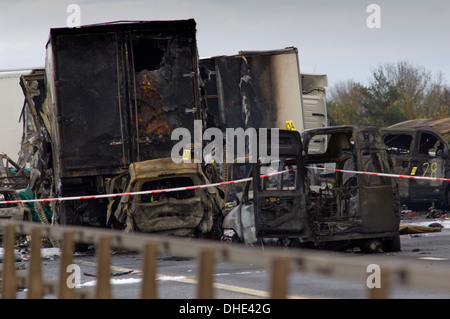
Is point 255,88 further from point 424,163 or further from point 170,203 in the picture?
point 170,203

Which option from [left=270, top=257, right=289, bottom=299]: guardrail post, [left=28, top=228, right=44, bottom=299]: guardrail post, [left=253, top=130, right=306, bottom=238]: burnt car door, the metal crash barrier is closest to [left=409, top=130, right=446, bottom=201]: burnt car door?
[left=253, top=130, right=306, bottom=238]: burnt car door

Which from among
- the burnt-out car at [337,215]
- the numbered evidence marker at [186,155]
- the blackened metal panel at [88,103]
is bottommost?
the burnt-out car at [337,215]

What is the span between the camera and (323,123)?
1097 inches

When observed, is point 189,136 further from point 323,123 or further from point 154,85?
point 323,123

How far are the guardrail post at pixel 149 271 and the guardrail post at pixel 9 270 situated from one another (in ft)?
6.07

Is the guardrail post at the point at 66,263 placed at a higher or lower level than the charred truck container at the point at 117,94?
lower

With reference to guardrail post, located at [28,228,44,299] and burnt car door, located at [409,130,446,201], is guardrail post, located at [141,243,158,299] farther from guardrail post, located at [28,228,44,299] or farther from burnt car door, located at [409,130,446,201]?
burnt car door, located at [409,130,446,201]

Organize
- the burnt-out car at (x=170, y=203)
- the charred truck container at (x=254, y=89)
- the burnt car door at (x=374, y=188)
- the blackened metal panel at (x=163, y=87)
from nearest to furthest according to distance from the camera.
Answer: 1. the burnt car door at (x=374, y=188)
2. the burnt-out car at (x=170, y=203)
3. the blackened metal panel at (x=163, y=87)
4. the charred truck container at (x=254, y=89)

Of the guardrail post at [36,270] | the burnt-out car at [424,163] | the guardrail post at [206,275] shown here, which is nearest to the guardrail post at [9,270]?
the guardrail post at [36,270]

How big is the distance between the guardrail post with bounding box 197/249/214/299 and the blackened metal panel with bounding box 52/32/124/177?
1192 centimetres

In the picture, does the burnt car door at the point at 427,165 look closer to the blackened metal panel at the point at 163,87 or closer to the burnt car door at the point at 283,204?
the blackened metal panel at the point at 163,87

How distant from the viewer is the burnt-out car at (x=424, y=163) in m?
22.6

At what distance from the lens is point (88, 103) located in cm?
1576
